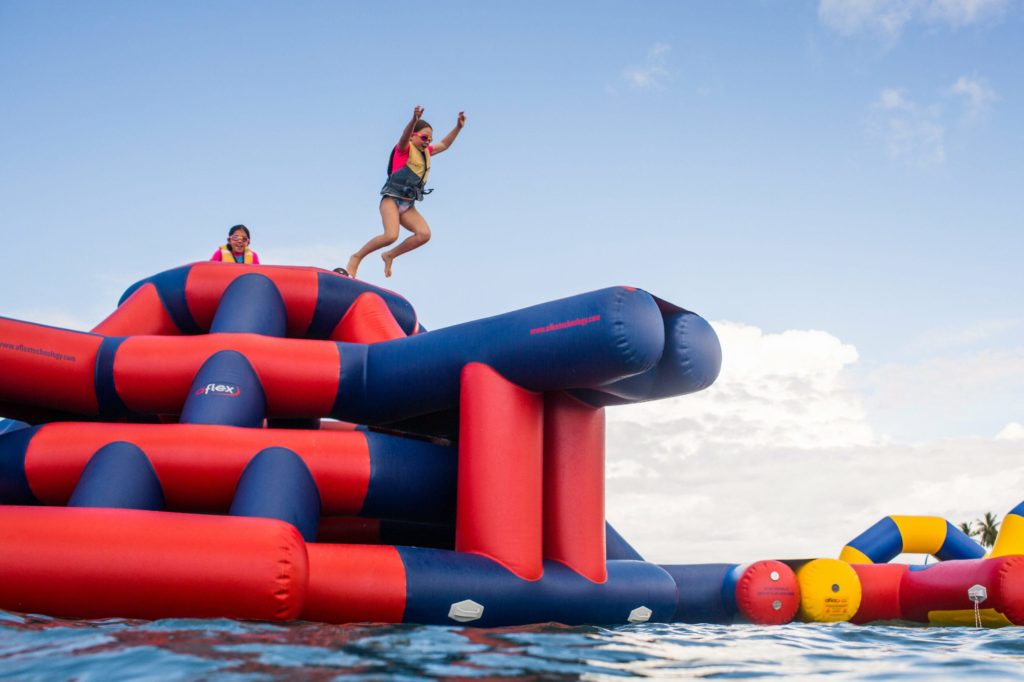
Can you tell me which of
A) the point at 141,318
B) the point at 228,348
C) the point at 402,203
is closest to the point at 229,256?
the point at 141,318

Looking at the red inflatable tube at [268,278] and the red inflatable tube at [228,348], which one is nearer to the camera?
the red inflatable tube at [228,348]

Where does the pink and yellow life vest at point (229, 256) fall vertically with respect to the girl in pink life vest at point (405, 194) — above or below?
below

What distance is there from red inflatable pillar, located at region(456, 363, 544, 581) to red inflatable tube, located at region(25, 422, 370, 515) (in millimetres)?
619

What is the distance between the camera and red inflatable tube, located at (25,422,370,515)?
4.68m

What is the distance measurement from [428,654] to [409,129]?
4.43 meters

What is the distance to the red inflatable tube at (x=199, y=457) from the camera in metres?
4.68

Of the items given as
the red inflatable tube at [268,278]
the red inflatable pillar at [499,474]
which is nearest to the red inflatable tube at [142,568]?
the red inflatable pillar at [499,474]

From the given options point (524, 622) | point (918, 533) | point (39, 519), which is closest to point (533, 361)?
point (524, 622)

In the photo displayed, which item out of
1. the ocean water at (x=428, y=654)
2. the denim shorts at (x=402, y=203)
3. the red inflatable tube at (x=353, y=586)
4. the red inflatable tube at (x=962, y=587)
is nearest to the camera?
the ocean water at (x=428, y=654)

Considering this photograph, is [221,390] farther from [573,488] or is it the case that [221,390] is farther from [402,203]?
[402,203]

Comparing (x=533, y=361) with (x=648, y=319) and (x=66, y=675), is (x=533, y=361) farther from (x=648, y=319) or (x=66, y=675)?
(x=66, y=675)

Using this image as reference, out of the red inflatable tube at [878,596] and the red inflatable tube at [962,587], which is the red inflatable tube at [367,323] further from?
the red inflatable tube at [962,587]

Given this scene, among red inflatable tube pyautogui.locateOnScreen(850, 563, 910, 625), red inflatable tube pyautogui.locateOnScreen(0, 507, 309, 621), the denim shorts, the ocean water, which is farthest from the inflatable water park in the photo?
the denim shorts

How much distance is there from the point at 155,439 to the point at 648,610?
292 centimetres
